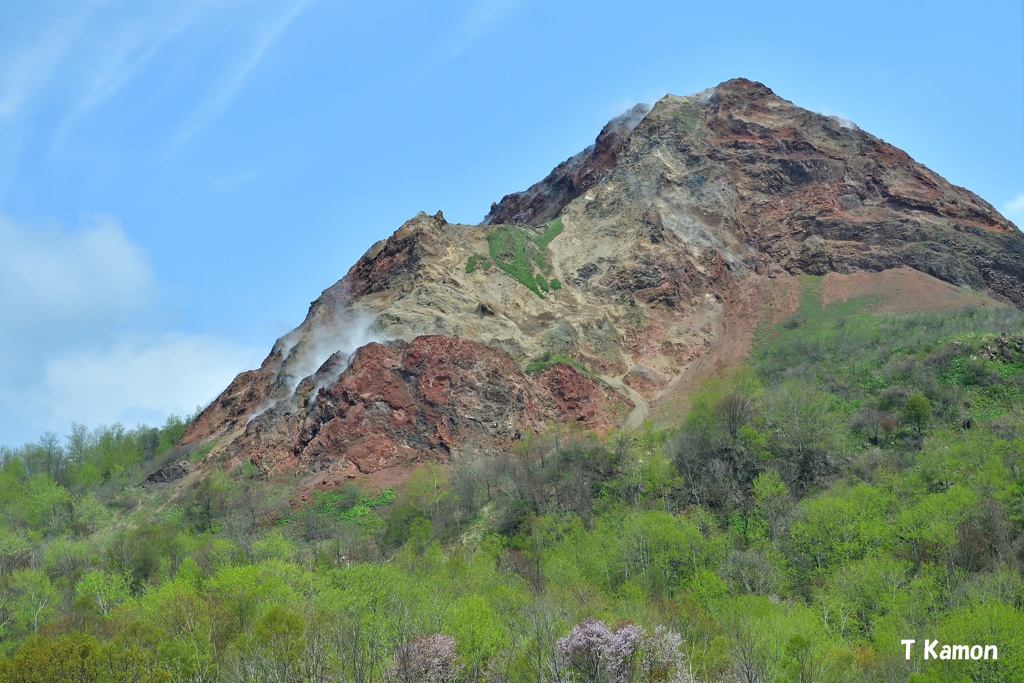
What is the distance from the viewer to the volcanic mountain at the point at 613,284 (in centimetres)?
7525

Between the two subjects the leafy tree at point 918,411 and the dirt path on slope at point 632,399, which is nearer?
the leafy tree at point 918,411

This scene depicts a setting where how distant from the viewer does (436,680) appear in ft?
88.0

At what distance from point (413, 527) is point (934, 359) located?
43.4 m

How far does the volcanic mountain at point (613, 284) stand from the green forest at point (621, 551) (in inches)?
275

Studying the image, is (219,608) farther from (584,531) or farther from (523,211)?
(523,211)

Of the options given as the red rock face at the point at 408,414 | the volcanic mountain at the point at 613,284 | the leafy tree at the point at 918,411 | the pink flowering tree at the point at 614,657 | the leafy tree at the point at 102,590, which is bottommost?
the pink flowering tree at the point at 614,657

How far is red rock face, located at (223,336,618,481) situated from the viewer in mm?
71875

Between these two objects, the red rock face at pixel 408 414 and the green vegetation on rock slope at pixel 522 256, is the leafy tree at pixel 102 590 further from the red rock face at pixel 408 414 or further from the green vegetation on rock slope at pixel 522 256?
the green vegetation on rock slope at pixel 522 256

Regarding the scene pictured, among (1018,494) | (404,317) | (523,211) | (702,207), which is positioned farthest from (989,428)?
(523,211)

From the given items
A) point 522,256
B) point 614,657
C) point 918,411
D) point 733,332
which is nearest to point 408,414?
point 522,256

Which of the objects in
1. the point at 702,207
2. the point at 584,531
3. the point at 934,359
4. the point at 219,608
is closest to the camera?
the point at 219,608

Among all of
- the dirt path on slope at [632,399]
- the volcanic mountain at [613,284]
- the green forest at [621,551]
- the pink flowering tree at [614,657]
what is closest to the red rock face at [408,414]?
the volcanic mountain at [613,284]

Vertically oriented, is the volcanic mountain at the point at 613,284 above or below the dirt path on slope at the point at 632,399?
above

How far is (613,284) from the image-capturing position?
334ft
